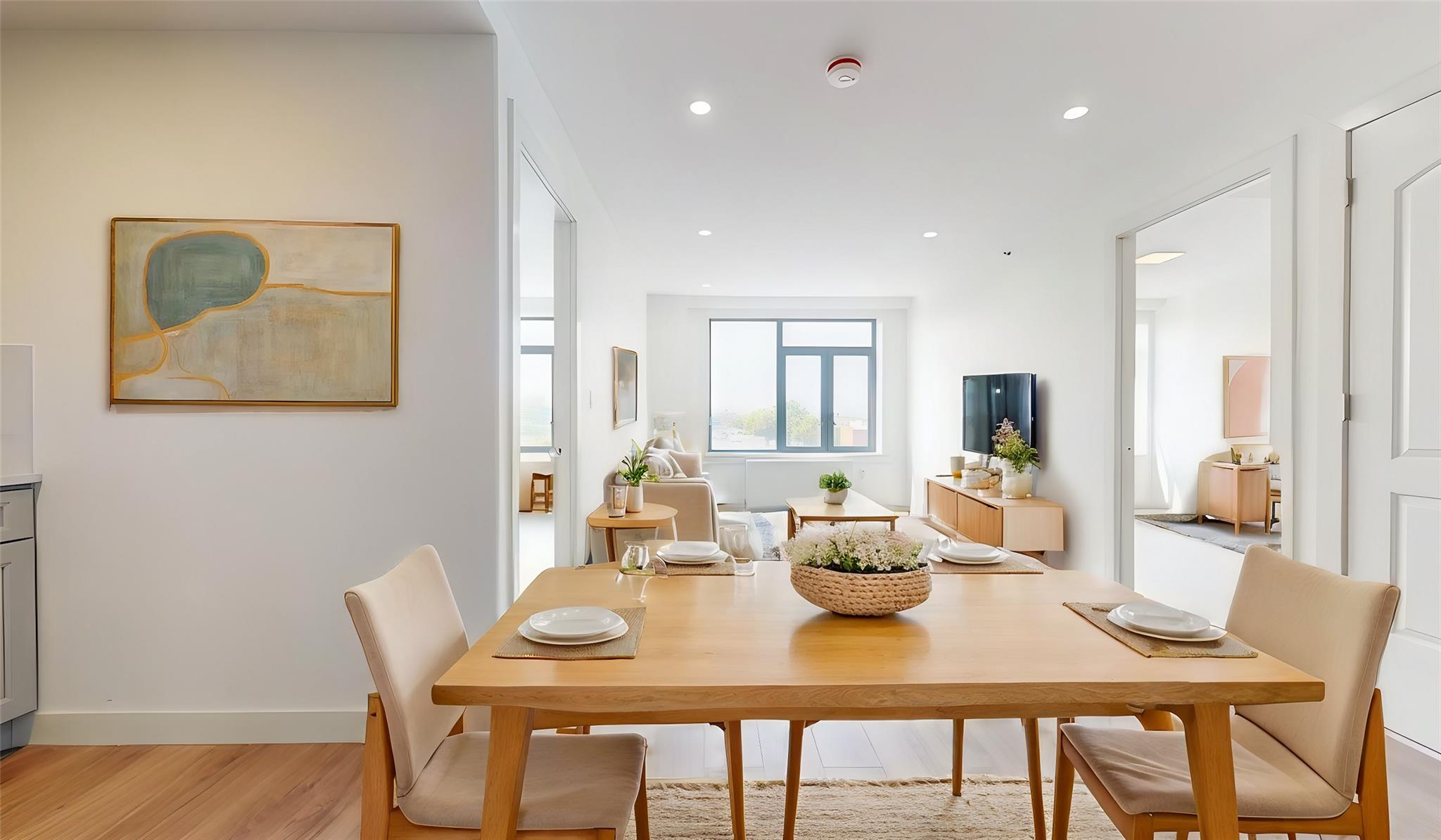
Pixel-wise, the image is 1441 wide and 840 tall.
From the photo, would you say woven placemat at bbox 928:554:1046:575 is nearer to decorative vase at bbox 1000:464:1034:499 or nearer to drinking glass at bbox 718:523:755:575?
drinking glass at bbox 718:523:755:575

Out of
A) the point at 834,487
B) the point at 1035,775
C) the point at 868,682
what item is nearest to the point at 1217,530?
the point at 834,487

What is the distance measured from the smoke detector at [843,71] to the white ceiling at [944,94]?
0.12 feet

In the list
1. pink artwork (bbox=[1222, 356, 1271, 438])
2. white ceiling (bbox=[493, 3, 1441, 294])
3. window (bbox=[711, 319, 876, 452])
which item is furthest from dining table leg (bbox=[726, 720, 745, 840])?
pink artwork (bbox=[1222, 356, 1271, 438])

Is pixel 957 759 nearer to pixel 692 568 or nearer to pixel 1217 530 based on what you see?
pixel 692 568

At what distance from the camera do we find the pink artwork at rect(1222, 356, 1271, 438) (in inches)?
264

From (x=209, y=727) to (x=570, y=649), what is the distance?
195 cm

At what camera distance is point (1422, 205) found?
2322 mm

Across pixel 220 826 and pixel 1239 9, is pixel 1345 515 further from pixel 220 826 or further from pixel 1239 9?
pixel 220 826

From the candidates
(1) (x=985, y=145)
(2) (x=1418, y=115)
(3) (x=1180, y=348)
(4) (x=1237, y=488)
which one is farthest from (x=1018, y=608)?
(3) (x=1180, y=348)

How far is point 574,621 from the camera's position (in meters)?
1.37

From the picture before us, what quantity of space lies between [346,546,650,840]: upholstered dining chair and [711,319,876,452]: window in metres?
7.06

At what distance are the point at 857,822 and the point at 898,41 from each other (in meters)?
2.58

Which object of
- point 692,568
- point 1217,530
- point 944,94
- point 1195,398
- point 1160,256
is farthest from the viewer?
point 1195,398

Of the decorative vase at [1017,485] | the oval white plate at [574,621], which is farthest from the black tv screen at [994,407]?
the oval white plate at [574,621]
